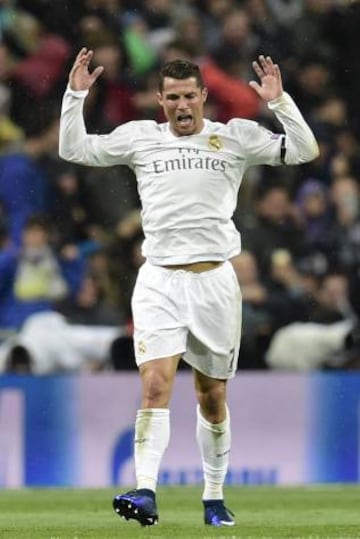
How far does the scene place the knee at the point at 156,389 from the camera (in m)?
8.06

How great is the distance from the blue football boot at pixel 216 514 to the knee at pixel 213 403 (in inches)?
17.1

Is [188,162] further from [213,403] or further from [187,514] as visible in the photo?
[187,514]

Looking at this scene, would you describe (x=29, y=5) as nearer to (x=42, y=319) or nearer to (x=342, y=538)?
(x=42, y=319)

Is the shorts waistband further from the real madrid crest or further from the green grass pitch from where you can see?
the green grass pitch

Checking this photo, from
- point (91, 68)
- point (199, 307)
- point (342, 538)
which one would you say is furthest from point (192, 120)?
point (91, 68)

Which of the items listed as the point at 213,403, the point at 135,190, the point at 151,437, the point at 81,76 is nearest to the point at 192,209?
the point at 81,76

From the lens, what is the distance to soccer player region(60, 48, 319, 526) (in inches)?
328

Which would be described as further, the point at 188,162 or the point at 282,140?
the point at 282,140

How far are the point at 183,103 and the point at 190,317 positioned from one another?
1084mm

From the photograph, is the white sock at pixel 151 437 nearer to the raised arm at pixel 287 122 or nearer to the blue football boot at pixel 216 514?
the blue football boot at pixel 216 514

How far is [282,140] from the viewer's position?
8578mm

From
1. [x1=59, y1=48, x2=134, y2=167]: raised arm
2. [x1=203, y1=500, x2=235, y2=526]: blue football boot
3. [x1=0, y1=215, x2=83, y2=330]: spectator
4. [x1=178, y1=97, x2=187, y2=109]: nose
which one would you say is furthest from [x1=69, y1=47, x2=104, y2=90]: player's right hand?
[x1=0, y1=215, x2=83, y2=330]: spectator

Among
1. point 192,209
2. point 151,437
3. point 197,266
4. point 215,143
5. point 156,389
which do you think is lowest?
point 151,437

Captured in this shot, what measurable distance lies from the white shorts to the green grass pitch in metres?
0.87
